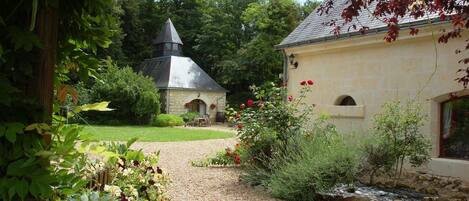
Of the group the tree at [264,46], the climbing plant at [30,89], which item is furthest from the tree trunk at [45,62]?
the tree at [264,46]

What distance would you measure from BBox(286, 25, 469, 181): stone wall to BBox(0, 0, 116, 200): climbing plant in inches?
267

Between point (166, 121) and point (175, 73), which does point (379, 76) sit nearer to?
point (166, 121)

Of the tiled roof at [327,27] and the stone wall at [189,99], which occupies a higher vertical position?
the tiled roof at [327,27]

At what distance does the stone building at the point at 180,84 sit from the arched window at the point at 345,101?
20722 mm

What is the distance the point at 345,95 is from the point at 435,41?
2.59 metres

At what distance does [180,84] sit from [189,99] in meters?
1.20

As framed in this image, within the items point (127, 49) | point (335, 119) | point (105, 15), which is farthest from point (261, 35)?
point (105, 15)

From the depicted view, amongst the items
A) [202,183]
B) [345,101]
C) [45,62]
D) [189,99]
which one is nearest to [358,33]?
[345,101]

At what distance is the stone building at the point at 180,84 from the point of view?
3088 centimetres

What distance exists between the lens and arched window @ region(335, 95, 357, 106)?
10648 mm

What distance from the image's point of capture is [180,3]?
45.6m

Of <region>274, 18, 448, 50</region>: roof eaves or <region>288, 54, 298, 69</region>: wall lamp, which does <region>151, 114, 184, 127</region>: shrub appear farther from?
<region>288, 54, 298, 69</region>: wall lamp

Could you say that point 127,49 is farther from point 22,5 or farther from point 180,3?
point 22,5

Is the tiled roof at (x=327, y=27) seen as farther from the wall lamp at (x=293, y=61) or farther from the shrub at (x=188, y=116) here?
the shrub at (x=188, y=116)
